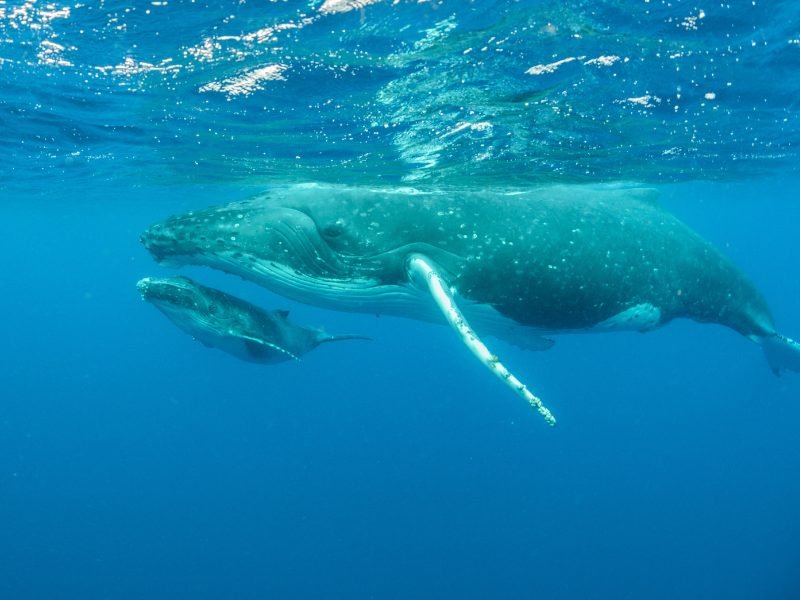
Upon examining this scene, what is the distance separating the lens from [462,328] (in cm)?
519

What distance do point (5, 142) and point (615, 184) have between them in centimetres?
2102

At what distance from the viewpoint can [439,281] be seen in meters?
5.92

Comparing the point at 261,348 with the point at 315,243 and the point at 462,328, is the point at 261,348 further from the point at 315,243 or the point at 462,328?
the point at 462,328

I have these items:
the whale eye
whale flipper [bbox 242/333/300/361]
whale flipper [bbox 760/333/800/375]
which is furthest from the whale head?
whale flipper [bbox 760/333/800/375]

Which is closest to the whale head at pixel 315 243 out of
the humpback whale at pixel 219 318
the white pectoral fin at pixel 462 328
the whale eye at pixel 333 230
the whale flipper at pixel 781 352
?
the whale eye at pixel 333 230

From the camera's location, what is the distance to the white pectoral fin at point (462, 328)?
180 inches

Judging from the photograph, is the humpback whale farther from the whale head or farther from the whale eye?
the whale eye

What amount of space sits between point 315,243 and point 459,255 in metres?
1.72

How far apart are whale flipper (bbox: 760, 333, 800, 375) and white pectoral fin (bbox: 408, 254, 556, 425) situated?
7.62 m

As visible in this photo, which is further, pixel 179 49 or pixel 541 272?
pixel 179 49

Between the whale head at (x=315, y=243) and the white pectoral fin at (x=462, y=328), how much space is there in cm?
31

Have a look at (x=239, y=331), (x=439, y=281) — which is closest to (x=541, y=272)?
(x=439, y=281)

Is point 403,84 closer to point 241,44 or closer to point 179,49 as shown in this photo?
point 241,44

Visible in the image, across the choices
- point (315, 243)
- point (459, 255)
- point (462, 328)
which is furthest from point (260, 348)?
point (459, 255)
